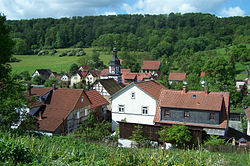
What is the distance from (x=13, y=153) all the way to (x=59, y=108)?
2008 cm

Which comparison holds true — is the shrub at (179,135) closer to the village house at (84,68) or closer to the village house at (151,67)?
the village house at (151,67)

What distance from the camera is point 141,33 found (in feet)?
494

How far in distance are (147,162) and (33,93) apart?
2449 cm

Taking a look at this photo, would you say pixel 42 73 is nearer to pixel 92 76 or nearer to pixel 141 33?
pixel 92 76

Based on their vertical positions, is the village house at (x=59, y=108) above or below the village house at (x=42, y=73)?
below

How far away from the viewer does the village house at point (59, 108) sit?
24938 mm

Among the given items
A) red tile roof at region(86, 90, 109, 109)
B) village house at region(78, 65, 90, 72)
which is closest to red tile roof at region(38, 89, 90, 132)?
red tile roof at region(86, 90, 109, 109)

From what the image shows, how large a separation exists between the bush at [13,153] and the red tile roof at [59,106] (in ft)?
54.2

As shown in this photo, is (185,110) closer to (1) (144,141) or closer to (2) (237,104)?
(1) (144,141)

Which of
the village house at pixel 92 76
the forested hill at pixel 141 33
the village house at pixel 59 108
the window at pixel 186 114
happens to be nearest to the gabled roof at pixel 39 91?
the village house at pixel 59 108

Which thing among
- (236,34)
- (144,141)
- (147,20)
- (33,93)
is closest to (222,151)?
(144,141)

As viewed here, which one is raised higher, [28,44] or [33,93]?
[28,44]

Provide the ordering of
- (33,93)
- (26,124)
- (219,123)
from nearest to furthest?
(26,124) → (219,123) → (33,93)

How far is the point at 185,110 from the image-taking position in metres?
23.9
